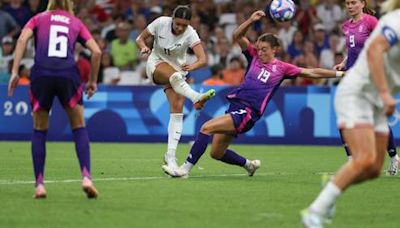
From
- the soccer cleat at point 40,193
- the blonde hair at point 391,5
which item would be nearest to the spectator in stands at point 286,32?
the soccer cleat at point 40,193

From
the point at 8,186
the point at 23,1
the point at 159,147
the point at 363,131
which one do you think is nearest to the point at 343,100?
the point at 363,131

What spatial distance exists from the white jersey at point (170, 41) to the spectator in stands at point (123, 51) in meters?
11.0

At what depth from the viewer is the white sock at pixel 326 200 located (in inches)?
337

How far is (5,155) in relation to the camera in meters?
18.1

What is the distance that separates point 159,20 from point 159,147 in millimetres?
6919

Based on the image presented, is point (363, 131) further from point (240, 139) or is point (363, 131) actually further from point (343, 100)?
Answer: point (240, 139)

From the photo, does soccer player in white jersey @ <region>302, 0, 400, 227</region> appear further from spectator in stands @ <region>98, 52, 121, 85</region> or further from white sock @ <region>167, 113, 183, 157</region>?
spectator in stands @ <region>98, 52, 121, 85</region>

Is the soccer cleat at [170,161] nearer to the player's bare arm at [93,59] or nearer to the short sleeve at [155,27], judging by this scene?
the short sleeve at [155,27]

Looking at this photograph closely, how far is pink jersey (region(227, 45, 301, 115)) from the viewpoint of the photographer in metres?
13.8

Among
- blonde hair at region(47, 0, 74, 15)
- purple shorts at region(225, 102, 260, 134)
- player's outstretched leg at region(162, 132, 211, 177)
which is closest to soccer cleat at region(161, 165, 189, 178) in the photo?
player's outstretched leg at region(162, 132, 211, 177)

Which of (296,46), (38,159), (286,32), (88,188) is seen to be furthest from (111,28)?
(88,188)

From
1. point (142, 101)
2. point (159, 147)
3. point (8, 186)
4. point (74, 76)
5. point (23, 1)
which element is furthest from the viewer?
point (23, 1)

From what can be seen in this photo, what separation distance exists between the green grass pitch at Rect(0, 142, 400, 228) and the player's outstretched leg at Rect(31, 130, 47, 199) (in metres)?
0.11

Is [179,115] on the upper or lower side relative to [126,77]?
upper
